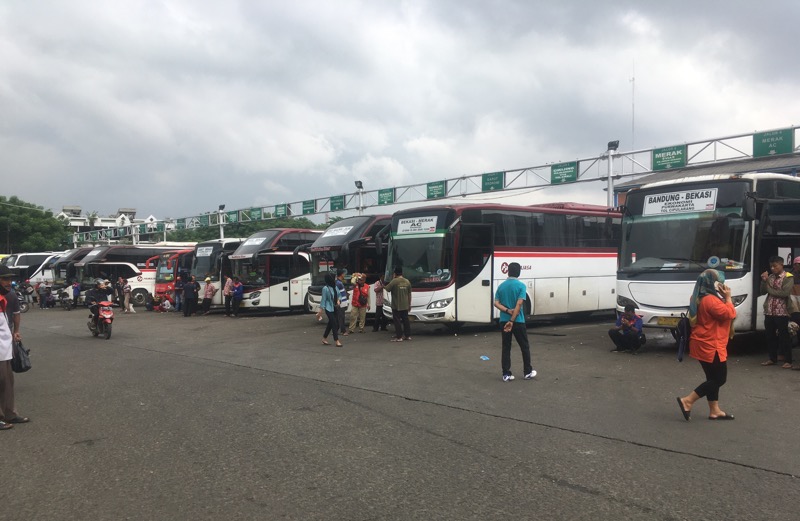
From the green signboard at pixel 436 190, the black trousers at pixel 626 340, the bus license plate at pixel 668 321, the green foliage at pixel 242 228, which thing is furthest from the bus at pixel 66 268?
the bus license plate at pixel 668 321

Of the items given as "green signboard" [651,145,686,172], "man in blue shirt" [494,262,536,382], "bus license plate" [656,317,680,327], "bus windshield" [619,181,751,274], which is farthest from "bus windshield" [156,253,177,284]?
"bus license plate" [656,317,680,327]

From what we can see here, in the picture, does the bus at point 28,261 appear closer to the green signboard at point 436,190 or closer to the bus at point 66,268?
the bus at point 66,268

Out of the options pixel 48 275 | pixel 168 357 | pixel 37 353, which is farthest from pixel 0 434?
pixel 48 275

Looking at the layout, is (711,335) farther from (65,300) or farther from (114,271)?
(65,300)

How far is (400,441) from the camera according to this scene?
240 inches

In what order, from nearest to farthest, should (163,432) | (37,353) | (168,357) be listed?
(163,432)
(168,357)
(37,353)

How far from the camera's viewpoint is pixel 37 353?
13.6 metres

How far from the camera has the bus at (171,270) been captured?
97.5 ft

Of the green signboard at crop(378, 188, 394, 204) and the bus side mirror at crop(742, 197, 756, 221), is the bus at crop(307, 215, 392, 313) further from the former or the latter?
the green signboard at crop(378, 188, 394, 204)

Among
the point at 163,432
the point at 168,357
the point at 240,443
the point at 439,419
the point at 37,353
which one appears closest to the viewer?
the point at 240,443

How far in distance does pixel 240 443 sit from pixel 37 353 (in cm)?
987

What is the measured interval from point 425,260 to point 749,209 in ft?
23.8

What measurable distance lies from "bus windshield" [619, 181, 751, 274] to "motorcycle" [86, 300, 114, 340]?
13031mm

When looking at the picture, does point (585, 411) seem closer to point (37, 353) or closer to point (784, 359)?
point (784, 359)
